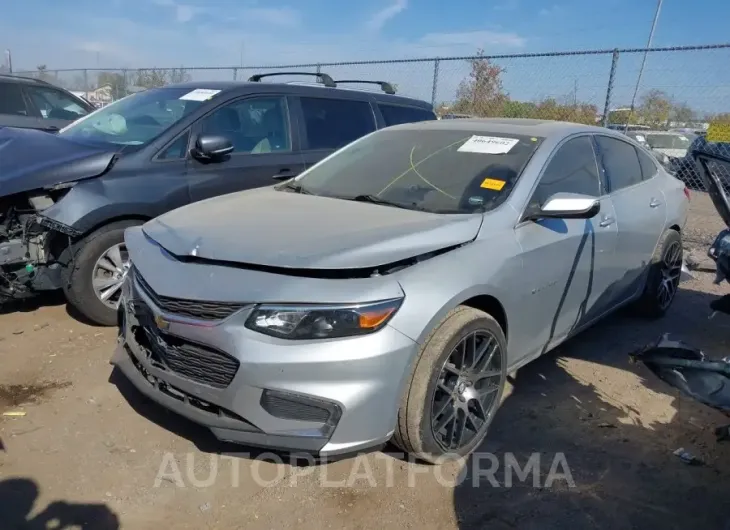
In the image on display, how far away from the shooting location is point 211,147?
14.6 ft

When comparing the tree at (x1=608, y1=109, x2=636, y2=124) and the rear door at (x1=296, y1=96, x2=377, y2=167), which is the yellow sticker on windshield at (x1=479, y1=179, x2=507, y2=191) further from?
the tree at (x1=608, y1=109, x2=636, y2=124)

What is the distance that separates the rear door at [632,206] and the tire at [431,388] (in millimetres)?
1821

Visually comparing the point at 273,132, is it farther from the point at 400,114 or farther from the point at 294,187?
the point at 400,114

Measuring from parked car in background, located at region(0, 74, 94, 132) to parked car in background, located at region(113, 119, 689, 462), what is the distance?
6419 millimetres

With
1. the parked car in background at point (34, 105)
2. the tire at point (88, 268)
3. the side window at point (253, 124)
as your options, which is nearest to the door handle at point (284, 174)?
the side window at point (253, 124)

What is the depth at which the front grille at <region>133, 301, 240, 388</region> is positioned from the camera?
2.50m

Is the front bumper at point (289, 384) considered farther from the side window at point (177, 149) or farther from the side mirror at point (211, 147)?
the side window at point (177, 149)

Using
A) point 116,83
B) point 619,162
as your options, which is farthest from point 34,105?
point 116,83

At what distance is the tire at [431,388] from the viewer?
2660 millimetres

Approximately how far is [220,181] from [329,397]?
280 cm

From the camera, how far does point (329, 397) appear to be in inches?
96.1

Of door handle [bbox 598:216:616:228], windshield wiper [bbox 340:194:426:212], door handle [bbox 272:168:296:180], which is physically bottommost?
door handle [bbox 272:168:296:180]

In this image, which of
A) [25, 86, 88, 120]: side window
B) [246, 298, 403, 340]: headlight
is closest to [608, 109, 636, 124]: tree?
[25, 86, 88, 120]: side window

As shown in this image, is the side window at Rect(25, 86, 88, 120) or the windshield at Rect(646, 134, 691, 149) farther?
the windshield at Rect(646, 134, 691, 149)
